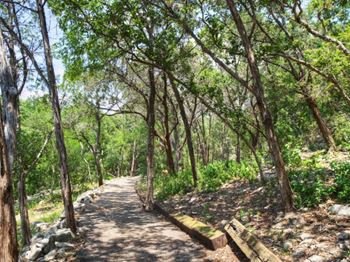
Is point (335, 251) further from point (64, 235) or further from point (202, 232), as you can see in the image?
point (64, 235)

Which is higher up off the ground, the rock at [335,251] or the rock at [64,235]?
the rock at [64,235]

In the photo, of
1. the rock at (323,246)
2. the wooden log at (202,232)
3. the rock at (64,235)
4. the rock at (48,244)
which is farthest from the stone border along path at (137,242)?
the rock at (323,246)

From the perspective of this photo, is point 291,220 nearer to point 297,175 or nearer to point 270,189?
point 297,175

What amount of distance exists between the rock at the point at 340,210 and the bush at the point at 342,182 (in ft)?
1.12

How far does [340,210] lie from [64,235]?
21.1 ft

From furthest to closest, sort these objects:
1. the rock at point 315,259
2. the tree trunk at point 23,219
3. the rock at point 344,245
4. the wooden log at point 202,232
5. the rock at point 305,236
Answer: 1. the tree trunk at point 23,219
2. the wooden log at point 202,232
3. the rock at point 305,236
4. the rock at point 344,245
5. the rock at point 315,259

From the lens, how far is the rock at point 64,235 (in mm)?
8955

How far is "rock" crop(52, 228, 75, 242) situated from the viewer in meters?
8.96

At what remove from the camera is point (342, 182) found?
782 cm

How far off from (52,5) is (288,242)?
28.9 feet

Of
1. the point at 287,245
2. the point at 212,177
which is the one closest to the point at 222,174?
the point at 212,177

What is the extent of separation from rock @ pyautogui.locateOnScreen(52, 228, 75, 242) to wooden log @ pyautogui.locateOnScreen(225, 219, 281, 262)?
13.3 ft

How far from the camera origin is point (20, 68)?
49.5ft

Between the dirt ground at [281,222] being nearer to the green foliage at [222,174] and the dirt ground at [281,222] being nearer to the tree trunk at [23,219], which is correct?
the green foliage at [222,174]
